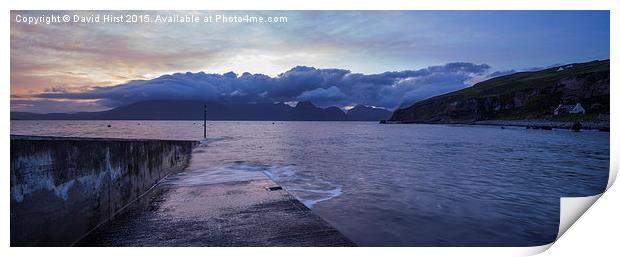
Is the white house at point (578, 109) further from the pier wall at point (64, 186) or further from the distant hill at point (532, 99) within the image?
the pier wall at point (64, 186)

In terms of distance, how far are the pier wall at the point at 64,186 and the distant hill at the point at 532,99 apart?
7624 centimetres

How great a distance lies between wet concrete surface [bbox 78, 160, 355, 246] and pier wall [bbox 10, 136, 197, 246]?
0.36 m

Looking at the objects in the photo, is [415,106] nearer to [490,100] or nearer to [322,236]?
[490,100]

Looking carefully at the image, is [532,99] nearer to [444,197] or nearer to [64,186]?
[444,197]

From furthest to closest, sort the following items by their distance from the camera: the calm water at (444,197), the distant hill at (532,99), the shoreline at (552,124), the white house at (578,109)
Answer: the distant hill at (532,99) < the white house at (578,109) < the shoreline at (552,124) < the calm water at (444,197)

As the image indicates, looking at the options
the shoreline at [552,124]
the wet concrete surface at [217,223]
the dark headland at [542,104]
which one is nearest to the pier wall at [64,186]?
the wet concrete surface at [217,223]

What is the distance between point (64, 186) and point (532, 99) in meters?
106

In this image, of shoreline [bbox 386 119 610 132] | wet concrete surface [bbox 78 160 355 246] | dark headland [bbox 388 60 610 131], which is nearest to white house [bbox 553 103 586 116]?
dark headland [bbox 388 60 610 131]

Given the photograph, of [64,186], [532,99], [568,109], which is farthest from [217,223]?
[532,99]

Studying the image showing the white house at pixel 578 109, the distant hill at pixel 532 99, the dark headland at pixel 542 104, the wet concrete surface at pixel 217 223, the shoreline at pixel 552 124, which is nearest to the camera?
the wet concrete surface at pixel 217 223

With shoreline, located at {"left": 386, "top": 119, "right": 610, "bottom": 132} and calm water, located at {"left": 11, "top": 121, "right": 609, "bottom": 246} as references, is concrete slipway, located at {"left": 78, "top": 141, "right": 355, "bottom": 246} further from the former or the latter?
shoreline, located at {"left": 386, "top": 119, "right": 610, "bottom": 132}

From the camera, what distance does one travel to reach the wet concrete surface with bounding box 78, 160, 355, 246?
583 cm

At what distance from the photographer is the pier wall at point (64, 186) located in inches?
188
